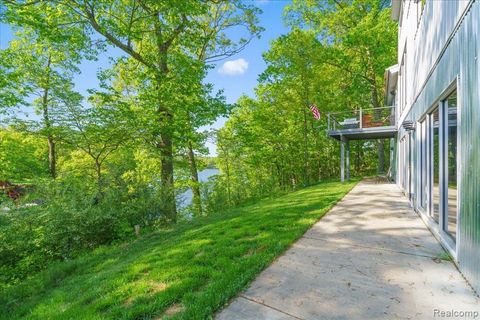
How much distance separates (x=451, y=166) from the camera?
12.5 feet

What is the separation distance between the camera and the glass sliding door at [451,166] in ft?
12.0

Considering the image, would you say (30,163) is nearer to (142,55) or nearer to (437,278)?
(142,55)

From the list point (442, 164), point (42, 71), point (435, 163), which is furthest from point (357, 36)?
point (42, 71)

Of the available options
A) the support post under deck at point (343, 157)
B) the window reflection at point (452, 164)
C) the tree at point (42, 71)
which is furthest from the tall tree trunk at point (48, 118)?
the support post under deck at point (343, 157)

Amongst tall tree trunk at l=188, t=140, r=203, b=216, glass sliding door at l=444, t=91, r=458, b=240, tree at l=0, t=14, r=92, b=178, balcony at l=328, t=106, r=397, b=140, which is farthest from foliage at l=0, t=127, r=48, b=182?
glass sliding door at l=444, t=91, r=458, b=240

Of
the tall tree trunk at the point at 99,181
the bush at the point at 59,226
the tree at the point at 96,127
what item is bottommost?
the bush at the point at 59,226

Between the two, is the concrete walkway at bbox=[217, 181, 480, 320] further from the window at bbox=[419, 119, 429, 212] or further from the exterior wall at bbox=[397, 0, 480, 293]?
the window at bbox=[419, 119, 429, 212]

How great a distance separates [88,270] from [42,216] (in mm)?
2658

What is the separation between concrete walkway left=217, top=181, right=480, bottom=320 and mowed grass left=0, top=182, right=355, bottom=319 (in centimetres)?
28

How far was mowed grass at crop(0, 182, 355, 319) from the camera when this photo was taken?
2721 mm

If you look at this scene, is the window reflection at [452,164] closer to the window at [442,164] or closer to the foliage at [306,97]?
the window at [442,164]

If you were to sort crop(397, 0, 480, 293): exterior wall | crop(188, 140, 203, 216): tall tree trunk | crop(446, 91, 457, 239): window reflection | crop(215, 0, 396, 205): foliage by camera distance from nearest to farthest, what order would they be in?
crop(397, 0, 480, 293): exterior wall < crop(446, 91, 457, 239): window reflection < crop(188, 140, 203, 216): tall tree trunk < crop(215, 0, 396, 205): foliage

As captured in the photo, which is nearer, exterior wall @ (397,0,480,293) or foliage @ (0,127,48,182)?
exterior wall @ (397,0,480,293)

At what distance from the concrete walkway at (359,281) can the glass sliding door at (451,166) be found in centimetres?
42
